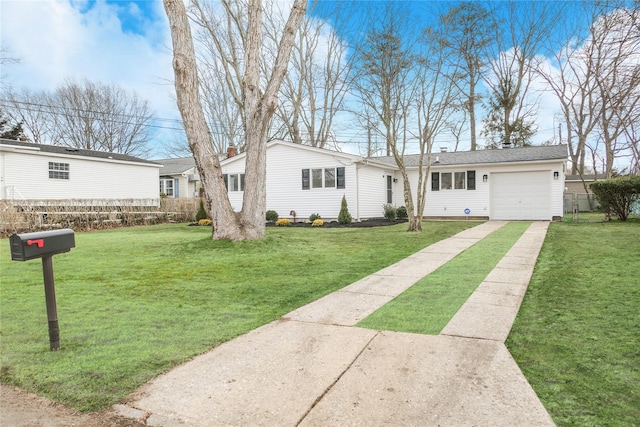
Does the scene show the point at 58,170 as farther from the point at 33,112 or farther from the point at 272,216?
the point at 33,112

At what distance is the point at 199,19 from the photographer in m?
14.2

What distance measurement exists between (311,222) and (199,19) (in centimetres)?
910

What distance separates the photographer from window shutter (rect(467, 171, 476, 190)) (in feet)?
59.3

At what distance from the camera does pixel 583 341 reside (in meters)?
3.06

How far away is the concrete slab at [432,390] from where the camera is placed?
2.05 meters

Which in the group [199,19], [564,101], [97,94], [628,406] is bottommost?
[628,406]

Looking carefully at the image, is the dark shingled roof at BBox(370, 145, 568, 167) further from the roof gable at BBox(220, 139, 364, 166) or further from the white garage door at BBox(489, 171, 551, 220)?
the roof gable at BBox(220, 139, 364, 166)

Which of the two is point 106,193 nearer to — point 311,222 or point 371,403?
point 311,222

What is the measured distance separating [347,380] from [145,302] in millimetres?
2986

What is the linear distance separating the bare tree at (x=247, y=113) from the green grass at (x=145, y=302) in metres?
0.64

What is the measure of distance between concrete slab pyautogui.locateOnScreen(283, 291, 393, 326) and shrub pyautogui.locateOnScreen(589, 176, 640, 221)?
13247 mm

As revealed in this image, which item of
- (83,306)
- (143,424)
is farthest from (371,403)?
(83,306)

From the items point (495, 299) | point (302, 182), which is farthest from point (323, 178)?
point (495, 299)

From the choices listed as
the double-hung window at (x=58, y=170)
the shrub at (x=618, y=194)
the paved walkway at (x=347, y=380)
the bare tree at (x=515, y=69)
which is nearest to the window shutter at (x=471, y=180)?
the shrub at (x=618, y=194)
